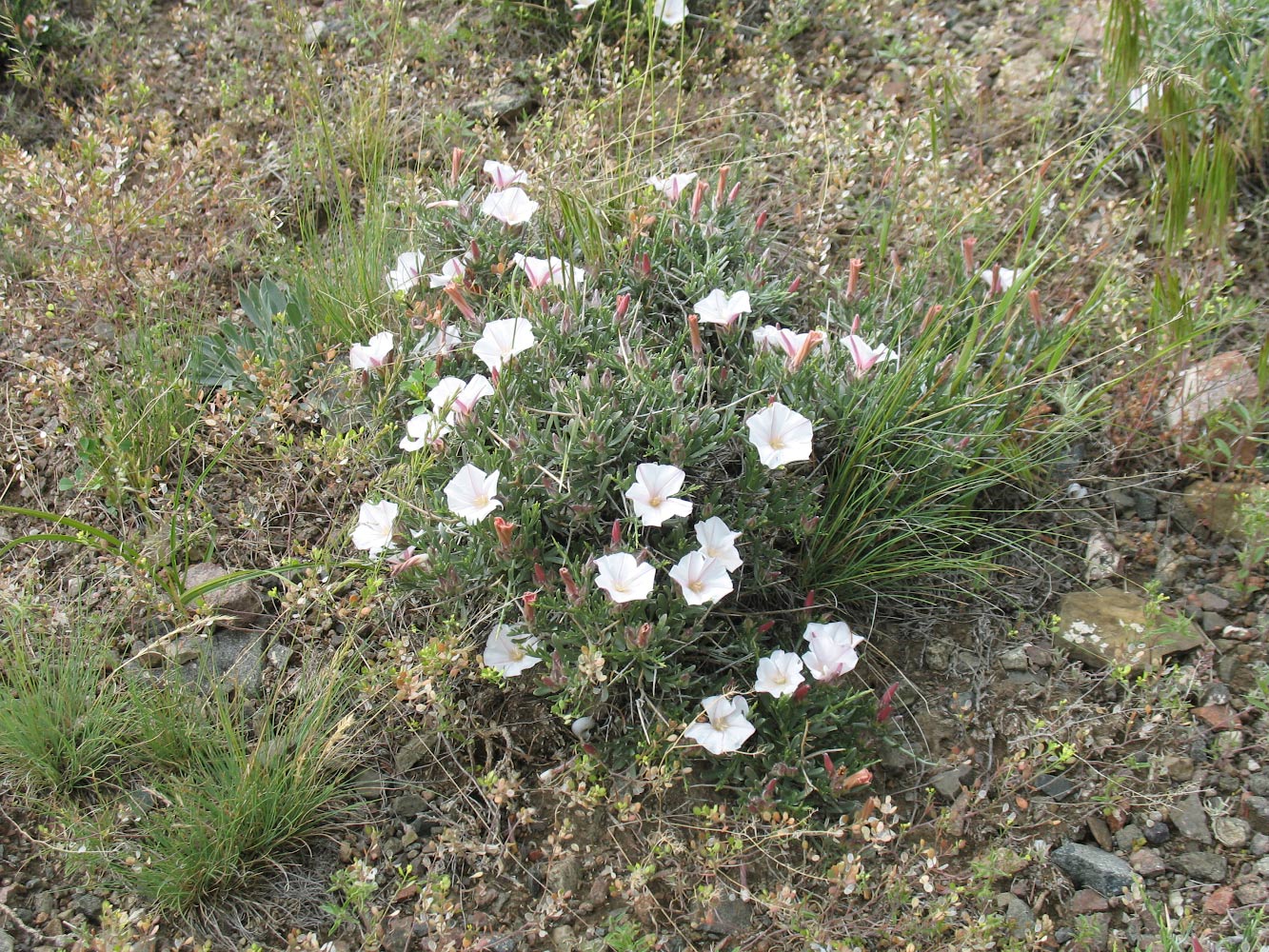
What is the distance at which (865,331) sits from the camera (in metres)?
2.74

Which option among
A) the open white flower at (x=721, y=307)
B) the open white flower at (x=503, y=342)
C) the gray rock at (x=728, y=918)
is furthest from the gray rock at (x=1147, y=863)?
the open white flower at (x=503, y=342)

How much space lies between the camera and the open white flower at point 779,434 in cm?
227

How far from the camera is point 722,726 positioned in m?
2.20

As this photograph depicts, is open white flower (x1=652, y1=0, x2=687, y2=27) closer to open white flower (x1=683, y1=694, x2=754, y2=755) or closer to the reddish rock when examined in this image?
open white flower (x1=683, y1=694, x2=754, y2=755)

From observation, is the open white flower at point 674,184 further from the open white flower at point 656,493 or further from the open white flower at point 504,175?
the open white flower at point 656,493

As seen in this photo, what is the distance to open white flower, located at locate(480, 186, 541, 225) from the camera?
A: 2.89 m

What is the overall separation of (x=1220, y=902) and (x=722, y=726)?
1065 millimetres

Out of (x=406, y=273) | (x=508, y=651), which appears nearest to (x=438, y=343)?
(x=406, y=273)

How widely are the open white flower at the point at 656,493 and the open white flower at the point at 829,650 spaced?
414 mm

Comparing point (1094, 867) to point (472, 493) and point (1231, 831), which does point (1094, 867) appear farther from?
point (472, 493)

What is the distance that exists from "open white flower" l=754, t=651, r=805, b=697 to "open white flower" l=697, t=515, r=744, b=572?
22 centimetres

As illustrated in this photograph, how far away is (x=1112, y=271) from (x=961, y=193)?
20.3 inches

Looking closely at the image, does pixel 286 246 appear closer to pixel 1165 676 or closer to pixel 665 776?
pixel 665 776

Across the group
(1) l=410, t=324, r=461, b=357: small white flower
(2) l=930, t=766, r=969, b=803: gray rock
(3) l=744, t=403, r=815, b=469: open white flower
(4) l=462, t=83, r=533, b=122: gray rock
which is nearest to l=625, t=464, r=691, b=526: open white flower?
(3) l=744, t=403, r=815, b=469: open white flower
